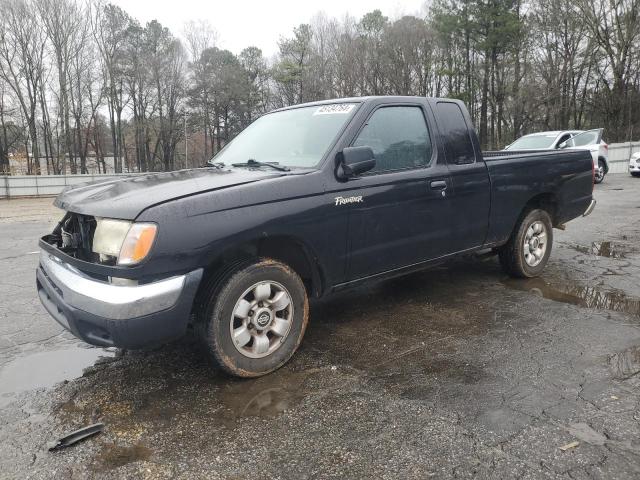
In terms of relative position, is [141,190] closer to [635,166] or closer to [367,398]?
[367,398]

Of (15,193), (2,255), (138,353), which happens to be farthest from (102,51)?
(138,353)

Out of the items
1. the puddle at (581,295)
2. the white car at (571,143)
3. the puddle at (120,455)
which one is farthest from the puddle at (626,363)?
the white car at (571,143)

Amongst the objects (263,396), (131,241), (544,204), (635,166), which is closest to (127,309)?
(131,241)

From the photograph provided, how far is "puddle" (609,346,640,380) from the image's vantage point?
3056 mm

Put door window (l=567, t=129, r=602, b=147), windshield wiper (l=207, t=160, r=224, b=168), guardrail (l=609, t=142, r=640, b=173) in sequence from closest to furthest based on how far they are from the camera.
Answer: windshield wiper (l=207, t=160, r=224, b=168)
door window (l=567, t=129, r=602, b=147)
guardrail (l=609, t=142, r=640, b=173)

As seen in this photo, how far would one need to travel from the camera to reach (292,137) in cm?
389

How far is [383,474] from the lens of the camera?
7.07 ft

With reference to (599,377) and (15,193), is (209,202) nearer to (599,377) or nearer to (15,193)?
(599,377)

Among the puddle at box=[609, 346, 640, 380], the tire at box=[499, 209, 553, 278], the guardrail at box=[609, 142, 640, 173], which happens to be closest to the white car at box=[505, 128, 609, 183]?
the guardrail at box=[609, 142, 640, 173]

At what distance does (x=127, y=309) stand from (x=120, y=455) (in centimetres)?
73

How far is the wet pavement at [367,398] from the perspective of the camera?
7.39 ft

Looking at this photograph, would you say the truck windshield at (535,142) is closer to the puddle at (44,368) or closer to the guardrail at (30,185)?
the puddle at (44,368)

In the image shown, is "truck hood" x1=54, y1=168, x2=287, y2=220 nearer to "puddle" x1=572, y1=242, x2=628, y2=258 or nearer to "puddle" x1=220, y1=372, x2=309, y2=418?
"puddle" x1=220, y1=372, x2=309, y2=418

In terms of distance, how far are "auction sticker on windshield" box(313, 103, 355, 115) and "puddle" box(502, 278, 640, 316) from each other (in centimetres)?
272
